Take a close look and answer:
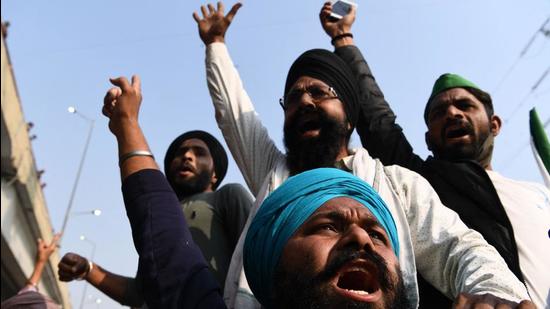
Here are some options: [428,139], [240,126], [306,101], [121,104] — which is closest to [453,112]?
[428,139]

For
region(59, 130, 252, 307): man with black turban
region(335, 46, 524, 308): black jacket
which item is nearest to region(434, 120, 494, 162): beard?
region(335, 46, 524, 308): black jacket

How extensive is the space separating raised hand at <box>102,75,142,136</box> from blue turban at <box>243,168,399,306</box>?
1.74ft

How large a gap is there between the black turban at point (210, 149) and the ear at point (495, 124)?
174cm

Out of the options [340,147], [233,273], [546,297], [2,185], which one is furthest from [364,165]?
[2,185]

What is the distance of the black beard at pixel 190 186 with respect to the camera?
3348mm

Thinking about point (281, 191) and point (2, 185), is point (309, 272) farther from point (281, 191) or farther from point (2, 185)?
point (2, 185)

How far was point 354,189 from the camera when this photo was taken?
5.60ft

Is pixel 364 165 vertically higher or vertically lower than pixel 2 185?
higher

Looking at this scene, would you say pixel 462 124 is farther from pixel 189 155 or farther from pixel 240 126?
pixel 189 155

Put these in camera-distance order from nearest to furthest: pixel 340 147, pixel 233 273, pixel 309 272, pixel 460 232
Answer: pixel 309 272 < pixel 460 232 < pixel 233 273 < pixel 340 147

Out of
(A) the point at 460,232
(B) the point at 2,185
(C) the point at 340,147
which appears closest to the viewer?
(A) the point at 460,232

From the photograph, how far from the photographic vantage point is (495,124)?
10.2ft

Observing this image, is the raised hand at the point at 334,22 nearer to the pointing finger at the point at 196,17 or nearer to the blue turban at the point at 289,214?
the pointing finger at the point at 196,17

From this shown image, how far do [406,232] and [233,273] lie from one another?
0.63 metres
